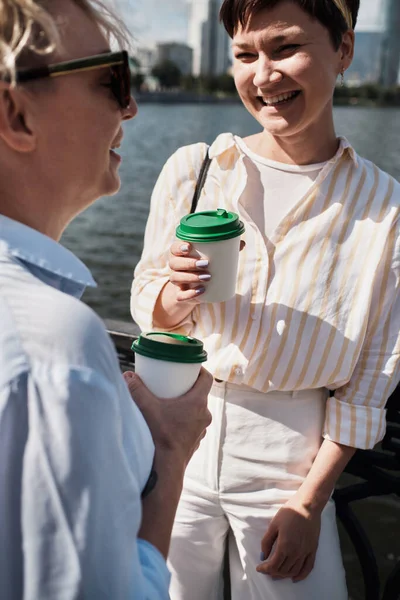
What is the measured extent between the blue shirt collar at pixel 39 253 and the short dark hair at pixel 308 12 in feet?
3.31

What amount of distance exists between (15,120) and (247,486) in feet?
3.90

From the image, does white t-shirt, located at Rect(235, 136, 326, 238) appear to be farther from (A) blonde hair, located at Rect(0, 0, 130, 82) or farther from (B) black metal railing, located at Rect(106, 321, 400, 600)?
(A) blonde hair, located at Rect(0, 0, 130, 82)

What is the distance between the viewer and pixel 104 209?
1938 centimetres

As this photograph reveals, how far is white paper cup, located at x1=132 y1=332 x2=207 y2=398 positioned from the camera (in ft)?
4.20

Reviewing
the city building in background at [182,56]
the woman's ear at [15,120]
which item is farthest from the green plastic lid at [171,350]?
the city building in background at [182,56]

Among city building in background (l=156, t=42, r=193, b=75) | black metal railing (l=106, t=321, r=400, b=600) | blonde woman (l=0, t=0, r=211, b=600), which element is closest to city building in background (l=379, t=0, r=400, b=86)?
city building in background (l=156, t=42, r=193, b=75)

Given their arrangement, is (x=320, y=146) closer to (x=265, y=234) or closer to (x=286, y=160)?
(x=286, y=160)

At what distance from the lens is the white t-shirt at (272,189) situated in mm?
1779

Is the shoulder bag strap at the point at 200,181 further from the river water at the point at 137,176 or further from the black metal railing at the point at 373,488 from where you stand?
the river water at the point at 137,176

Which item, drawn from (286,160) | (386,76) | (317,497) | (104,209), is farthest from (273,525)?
(386,76)

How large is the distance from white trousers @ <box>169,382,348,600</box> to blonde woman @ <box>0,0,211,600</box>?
2.21 feet

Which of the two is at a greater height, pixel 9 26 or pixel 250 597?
pixel 9 26

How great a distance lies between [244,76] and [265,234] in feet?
1.46

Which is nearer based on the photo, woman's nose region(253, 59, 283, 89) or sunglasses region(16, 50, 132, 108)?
sunglasses region(16, 50, 132, 108)
